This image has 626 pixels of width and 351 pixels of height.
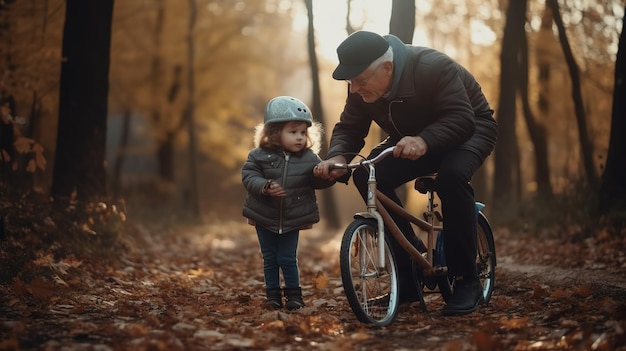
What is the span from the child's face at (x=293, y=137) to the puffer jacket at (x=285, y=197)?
82 millimetres

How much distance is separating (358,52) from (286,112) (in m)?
0.87

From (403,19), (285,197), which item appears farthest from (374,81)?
(403,19)

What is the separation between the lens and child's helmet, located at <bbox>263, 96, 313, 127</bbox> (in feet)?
18.1

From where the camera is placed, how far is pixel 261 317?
202 inches

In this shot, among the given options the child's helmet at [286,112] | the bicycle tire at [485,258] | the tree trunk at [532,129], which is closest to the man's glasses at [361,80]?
the child's helmet at [286,112]

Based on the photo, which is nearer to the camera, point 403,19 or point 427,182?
point 427,182

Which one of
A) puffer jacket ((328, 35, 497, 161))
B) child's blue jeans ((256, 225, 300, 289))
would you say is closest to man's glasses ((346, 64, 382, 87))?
puffer jacket ((328, 35, 497, 161))

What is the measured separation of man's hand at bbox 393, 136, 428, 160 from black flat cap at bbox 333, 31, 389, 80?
1.80 ft

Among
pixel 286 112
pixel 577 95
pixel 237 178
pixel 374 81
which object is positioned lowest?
pixel 237 178

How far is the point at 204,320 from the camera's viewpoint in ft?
16.4

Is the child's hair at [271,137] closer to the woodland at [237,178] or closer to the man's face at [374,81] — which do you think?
the man's face at [374,81]

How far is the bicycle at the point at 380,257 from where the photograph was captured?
15.6 ft

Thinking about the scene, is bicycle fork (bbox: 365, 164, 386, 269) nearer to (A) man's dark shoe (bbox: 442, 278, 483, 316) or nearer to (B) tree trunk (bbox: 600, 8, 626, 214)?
(A) man's dark shoe (bbox: 442, 278, 483, 316)

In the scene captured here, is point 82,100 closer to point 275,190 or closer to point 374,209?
point 275,190
